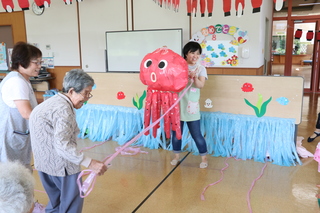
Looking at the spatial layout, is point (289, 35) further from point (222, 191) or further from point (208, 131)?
point (222, 191)

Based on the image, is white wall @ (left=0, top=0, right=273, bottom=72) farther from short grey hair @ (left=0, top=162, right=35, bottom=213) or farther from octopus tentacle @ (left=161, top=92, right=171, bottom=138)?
short grey hair @ (left=0, top=162, right=35, bottom=213)

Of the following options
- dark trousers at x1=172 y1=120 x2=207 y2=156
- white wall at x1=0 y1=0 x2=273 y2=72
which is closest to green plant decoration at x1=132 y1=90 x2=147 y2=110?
dark trousers at x1=172 y1=120 x2=207 y2=156

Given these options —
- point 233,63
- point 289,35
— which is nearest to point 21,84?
point 233,63

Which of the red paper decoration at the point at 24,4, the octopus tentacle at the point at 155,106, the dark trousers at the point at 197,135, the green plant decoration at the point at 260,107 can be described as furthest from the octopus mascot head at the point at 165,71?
the red paper decoration at the point at 24,4

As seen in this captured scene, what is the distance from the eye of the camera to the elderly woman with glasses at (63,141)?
4.70 ft

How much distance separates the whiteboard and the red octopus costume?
3.36 meters

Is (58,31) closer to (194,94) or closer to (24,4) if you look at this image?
(24,4)

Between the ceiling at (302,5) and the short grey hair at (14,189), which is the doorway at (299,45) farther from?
the short grey hair at (14,189)

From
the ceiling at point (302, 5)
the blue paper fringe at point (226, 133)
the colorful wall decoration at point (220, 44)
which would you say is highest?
the ceiling at point (302, 5)

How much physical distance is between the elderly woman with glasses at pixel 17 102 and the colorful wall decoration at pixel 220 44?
4.25 meters

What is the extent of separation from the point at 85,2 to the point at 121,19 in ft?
3.21

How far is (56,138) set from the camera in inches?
55.9

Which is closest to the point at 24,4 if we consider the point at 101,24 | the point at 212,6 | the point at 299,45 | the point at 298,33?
the point at 101,24

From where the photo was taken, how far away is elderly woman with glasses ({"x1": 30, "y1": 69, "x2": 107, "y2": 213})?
143 cm
